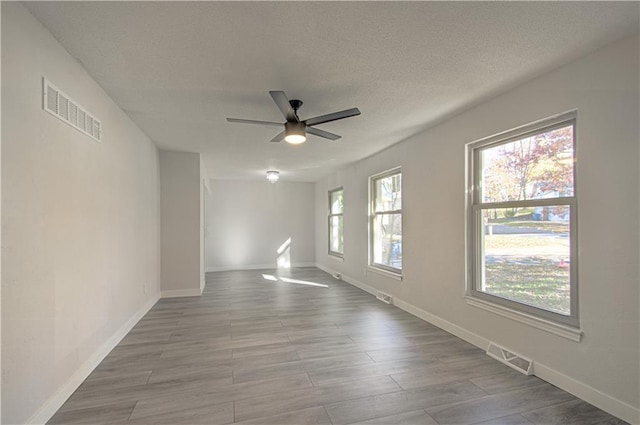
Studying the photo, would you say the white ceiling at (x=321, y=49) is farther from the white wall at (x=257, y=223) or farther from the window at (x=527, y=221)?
the white wall at (x=257, y=223)

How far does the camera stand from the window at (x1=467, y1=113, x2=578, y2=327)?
8.04ft

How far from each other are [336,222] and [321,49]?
587 centimetres

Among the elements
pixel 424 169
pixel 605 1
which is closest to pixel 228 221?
pixel 424 169

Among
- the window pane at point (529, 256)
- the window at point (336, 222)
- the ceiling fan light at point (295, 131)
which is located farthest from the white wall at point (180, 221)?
the window pane at point (529, 256)

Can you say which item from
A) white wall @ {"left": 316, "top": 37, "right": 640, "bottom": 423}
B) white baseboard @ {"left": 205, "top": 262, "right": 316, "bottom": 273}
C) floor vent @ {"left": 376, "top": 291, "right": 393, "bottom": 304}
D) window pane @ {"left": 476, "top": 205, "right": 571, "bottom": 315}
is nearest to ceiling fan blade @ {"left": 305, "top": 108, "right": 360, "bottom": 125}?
white wall @ {"left": 316, "top": 37, "right": 640, "bottom": 423}

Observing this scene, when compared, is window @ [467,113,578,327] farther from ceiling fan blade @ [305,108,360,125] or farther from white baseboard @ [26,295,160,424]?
white baseboard @ [26,295,160,424]

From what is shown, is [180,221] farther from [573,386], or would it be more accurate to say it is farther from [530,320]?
[573,386]

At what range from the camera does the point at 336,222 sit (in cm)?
780

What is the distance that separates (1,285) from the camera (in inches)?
61.6

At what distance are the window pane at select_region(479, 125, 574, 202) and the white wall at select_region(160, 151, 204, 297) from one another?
435 cm

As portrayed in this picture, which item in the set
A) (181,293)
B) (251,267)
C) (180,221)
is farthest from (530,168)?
(251,267)

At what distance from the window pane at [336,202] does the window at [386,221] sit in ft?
6.66

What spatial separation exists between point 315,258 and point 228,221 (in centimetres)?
263

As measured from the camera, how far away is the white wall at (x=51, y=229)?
5.40 ft
